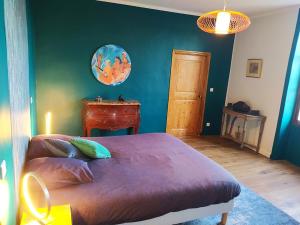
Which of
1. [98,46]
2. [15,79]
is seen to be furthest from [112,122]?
[15,79]

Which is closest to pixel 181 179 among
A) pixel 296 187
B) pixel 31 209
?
pixel 31 209

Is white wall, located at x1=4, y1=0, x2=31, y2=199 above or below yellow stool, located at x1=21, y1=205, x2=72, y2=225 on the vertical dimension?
above

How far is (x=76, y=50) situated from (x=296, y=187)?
4.20 metres

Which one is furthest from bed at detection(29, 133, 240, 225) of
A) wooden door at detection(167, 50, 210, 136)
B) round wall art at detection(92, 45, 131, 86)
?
wooden door at detection(167, 50, 210, 136)

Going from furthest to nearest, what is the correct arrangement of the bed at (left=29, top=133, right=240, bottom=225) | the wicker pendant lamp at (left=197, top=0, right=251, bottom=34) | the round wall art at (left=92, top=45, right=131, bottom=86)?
1. the round wall art at (left=92, top=45, right=131, bottom=86)
2. the wicker pendant lamp at (left=197, top=0, right=251, bottom=34)
3. the bed at (left=29, top=133, right=240, bottom=225)

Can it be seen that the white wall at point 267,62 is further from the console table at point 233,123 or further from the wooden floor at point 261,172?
the wooden floor at point 261,172

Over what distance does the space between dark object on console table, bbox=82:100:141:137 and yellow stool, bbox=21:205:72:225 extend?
2.42m

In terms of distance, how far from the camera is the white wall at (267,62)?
4.10 meters

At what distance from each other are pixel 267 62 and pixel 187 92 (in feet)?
5.58

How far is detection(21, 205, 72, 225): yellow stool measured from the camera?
1.42 m

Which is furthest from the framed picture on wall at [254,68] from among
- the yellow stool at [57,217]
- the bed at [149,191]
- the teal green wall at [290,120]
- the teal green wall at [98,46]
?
the yellow stool at [57,217]

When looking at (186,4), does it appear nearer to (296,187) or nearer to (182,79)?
(182,79)

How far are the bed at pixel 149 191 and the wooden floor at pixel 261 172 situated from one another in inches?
43.1

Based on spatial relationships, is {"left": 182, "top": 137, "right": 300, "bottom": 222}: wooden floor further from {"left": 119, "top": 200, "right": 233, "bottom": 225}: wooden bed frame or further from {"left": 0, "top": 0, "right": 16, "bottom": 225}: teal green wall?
{"left": 0, "top": 0, "right": 16, "bottom": 225}: teal green wall
